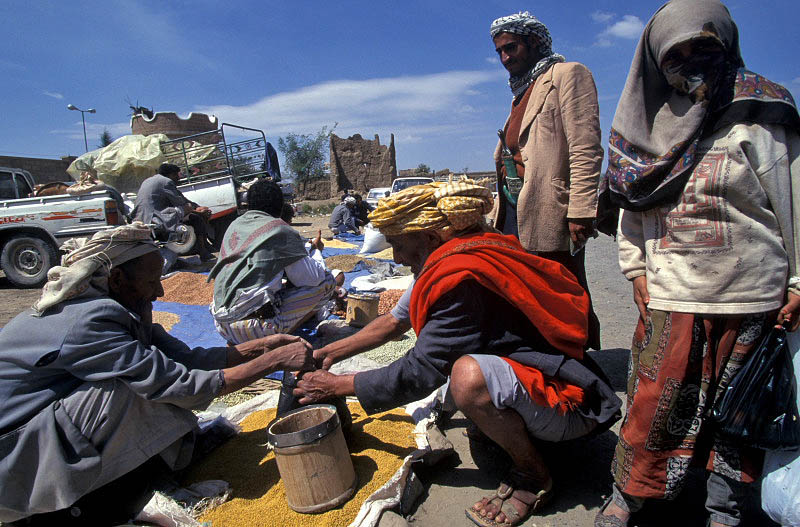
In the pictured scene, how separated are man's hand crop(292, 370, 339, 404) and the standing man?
1.36 meters

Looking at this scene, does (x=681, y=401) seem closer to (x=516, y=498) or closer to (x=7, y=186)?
(x=516, y=498)

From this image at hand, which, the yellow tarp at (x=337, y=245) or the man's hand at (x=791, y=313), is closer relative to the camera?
the man's hand at (x=791, y=313)

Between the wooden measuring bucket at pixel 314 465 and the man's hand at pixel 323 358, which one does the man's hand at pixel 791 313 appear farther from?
the man's hand at pixel 323 358

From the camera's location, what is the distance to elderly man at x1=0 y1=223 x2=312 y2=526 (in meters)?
1.59

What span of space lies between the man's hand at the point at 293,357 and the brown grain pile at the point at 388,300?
2.47 meters

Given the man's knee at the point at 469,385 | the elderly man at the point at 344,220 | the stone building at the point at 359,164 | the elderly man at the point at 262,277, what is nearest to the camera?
the man's knee at the point at 469,385

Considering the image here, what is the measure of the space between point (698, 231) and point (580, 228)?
1.08 m

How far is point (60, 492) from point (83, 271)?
28.1 inches

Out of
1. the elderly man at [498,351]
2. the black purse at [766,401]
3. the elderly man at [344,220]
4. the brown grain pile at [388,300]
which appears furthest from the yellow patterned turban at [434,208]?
the elderly man at [344,220]

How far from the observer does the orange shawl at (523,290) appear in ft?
5.68

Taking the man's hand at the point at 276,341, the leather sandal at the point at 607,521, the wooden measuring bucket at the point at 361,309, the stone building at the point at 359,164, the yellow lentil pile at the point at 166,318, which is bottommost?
the leather sandal at the point at 607,521

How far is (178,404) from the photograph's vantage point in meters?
1.81

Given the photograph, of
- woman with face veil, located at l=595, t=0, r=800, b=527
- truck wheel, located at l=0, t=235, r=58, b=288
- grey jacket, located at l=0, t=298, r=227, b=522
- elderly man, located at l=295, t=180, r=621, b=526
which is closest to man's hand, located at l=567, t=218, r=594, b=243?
elderly man, located at l=295, t=180, r=621, b=526

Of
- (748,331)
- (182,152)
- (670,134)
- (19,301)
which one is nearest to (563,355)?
(748,331)
